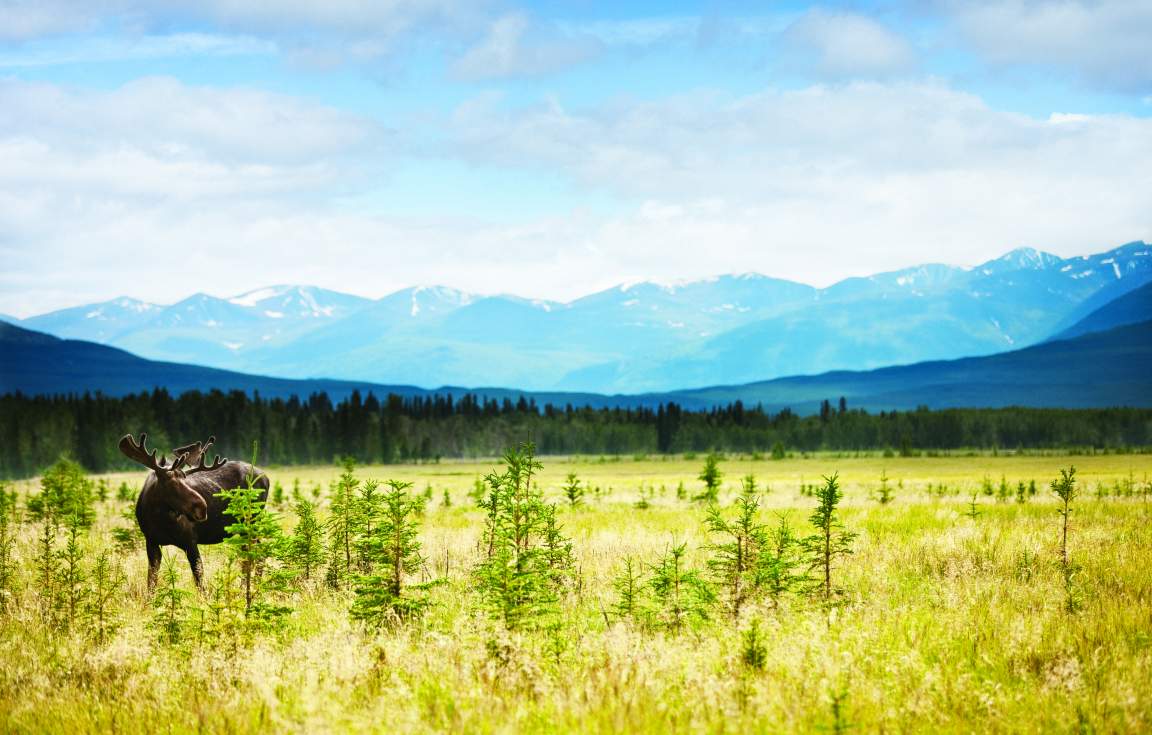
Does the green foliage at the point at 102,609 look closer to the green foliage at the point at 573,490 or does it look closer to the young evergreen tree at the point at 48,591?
the young evergreen tree at the point at 48,591

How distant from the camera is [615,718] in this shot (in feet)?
24.8

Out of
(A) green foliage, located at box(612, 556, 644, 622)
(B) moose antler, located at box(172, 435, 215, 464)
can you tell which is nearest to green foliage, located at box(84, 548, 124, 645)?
(B) moose antler, located at box(172, 435, 215, 464)

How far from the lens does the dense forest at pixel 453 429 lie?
425 feet

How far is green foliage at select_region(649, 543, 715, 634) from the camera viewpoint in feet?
36.9

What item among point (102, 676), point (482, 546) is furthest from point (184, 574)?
point (102, 676)

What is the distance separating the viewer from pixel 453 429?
6850 inches

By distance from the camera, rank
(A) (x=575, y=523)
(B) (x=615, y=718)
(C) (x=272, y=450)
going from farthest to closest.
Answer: (C) (x=272, y=450) < (A) (x=575, y=523) < (B) (x=615, y=718)

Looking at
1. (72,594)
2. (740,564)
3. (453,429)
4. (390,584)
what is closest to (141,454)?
(72,594)

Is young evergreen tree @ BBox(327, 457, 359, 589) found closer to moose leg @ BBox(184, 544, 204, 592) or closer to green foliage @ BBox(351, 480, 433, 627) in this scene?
moose leg @ BBox(184, 544, 204, 592)

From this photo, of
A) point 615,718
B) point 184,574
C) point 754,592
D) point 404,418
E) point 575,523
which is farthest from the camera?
point 404,418

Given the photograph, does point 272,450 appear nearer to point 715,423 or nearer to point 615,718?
point 715,423

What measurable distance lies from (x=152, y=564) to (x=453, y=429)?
6314 inches

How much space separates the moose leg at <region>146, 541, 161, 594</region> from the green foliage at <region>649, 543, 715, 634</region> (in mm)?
9600

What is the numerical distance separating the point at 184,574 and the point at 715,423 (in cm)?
17819
